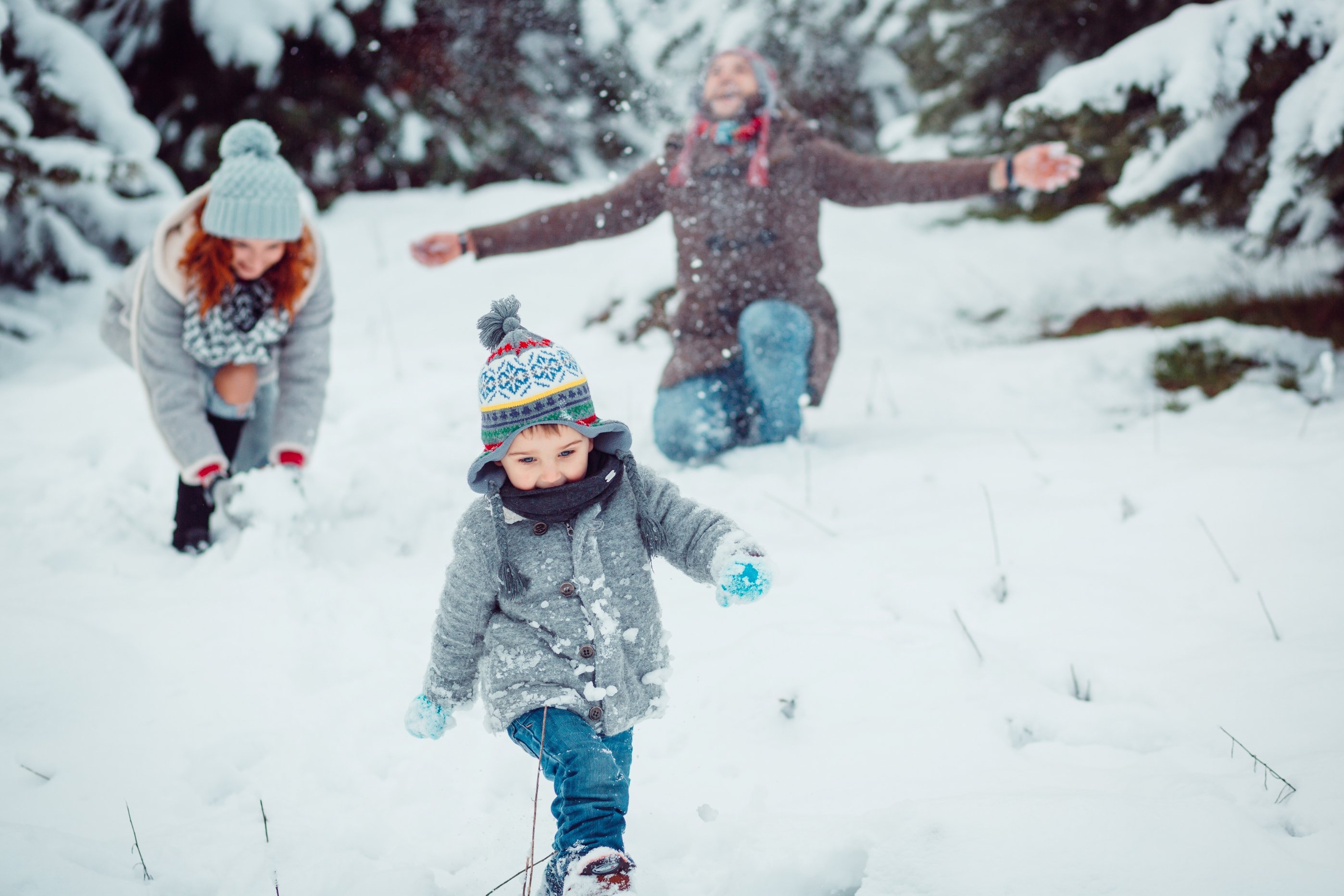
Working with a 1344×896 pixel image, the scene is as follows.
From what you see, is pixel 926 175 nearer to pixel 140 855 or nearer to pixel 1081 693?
pixel 1081 693

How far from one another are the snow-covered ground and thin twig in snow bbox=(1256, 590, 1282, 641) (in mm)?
14

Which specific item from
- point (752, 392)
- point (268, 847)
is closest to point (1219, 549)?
point (752, 392)

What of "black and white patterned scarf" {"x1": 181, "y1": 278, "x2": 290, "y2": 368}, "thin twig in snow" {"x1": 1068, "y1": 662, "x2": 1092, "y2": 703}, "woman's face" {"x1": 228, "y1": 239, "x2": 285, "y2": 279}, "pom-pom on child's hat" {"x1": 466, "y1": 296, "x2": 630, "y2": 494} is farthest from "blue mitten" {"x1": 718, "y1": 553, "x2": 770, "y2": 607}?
"black and white patterned scarf" {"x1": 181, "y1": 278, "x2": 290, "y2": 368}

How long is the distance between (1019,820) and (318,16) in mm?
7373

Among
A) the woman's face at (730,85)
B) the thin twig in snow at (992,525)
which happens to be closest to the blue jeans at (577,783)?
the thin twig in snow at (992,525)

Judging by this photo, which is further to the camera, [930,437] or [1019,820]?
[930,437]

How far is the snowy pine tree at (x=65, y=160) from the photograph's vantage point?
5055 mm

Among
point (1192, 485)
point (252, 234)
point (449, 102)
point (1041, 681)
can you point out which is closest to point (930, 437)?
point (1192, 485)

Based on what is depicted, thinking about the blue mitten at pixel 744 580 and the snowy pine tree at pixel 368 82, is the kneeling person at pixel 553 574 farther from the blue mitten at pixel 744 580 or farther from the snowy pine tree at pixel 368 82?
the snowy pine tree at pixel 368 82

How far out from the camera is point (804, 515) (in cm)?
306

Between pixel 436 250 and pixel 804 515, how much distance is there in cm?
179

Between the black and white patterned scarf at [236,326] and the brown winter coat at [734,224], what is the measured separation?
84 cm

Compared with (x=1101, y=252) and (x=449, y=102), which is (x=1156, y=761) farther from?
(x=449, y=102)

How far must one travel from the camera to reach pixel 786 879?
1.69m
